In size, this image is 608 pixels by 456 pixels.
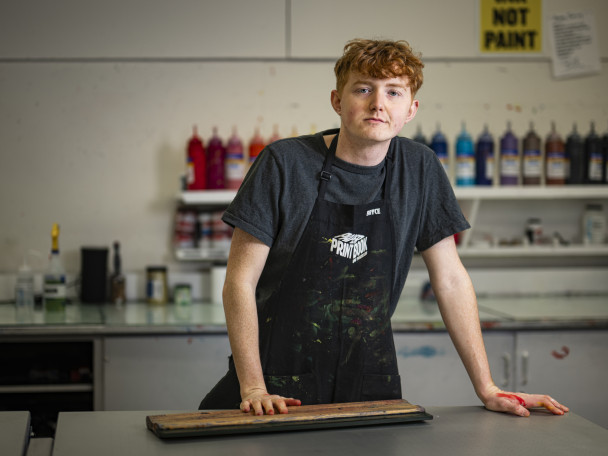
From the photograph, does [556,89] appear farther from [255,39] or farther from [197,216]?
[197,216]

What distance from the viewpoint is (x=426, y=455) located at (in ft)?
3.90

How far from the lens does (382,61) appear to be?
61.1 inches

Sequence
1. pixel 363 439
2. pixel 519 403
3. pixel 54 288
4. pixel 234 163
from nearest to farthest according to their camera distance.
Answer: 1. pixel 363 439
2. pixel 519 403
3. pixel 54 288
4. pixel 234 163

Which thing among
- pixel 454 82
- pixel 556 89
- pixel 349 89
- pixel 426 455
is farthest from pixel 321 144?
pixel 556 89

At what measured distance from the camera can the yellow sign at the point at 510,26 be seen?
370cm

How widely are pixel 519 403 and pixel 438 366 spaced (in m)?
1.48

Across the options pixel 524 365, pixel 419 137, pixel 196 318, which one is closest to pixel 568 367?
pixel 524 365

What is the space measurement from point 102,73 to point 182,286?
1.11 meters

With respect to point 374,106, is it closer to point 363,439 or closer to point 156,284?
point 363,439

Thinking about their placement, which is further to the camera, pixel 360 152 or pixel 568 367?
pixel 568 367

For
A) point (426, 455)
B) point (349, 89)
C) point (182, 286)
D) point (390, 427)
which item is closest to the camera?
point (426, 455)

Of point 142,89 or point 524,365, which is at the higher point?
point 142,89

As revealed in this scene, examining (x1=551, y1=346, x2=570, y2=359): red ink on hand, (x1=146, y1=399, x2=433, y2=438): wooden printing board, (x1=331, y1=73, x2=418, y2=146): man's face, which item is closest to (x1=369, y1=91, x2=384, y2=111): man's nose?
(x1=331, y1=73, x2=418, y2=146): man's face

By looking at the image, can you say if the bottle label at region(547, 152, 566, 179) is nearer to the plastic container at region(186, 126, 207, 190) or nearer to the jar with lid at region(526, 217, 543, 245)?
the jar with lid at region(526, 217, 543, 245)
